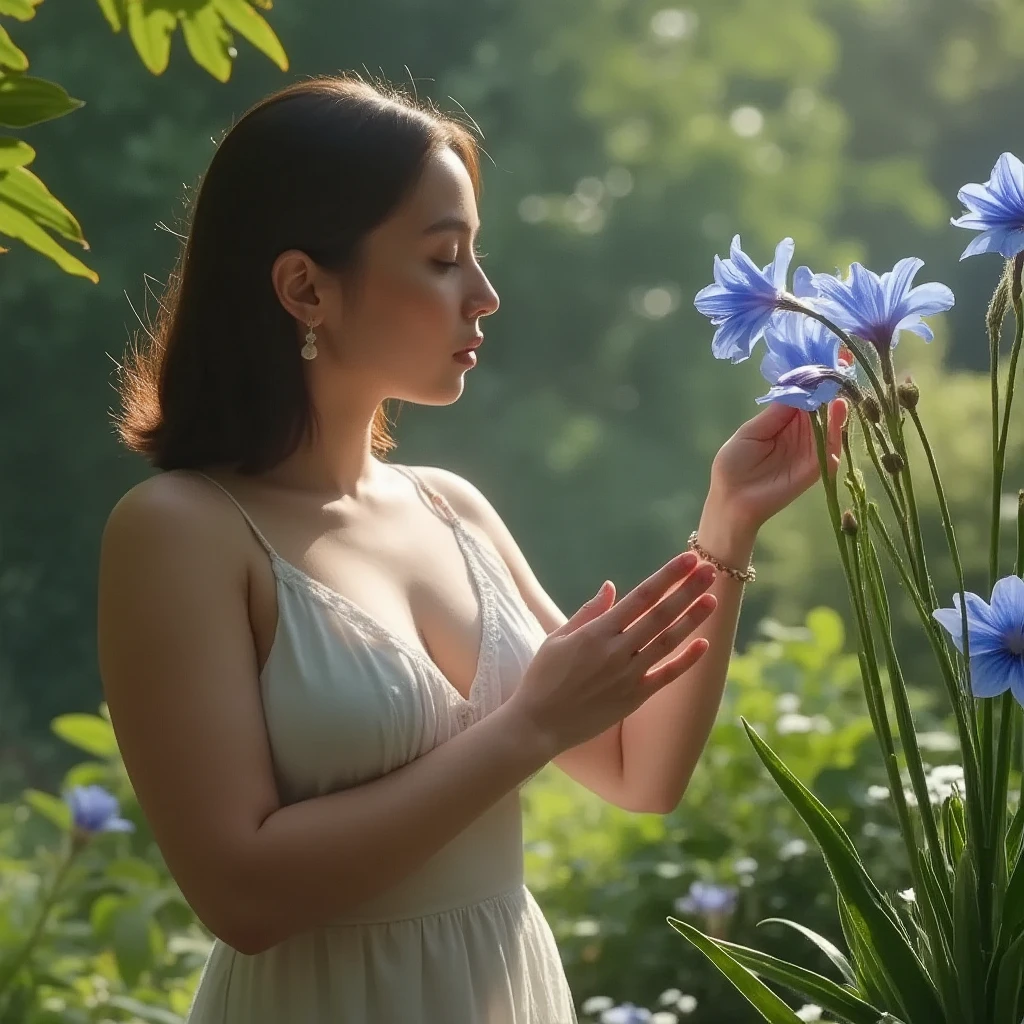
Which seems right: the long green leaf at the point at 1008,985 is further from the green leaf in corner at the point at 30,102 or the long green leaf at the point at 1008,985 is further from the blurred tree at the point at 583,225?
the blurred tree at the point at 583,225

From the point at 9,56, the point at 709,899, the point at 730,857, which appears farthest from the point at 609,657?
the point at 730,857

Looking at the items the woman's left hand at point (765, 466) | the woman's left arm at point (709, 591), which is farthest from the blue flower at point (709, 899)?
the woman's left hand at point (765, 466)

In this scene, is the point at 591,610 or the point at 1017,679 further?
the point at 591,610

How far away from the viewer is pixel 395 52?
373 centimetres

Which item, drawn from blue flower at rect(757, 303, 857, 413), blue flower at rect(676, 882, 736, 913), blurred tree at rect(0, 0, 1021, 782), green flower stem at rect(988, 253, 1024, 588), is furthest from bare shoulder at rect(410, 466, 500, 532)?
blurred tree at rect(0, 0, 1021, 782)

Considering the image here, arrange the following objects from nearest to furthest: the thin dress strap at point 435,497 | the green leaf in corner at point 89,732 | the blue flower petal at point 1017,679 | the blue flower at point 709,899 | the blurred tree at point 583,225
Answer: the blue flower petal at point 1017,679
the thin dress strap at point 435,497
the blue flower at point 709,899
the green leaf in corner at point 89,732
the blurred tree at point 583,225

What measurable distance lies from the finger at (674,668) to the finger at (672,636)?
0.05 ft

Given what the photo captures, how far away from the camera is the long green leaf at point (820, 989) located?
74cm

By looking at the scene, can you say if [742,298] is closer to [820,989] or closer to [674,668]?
[674,668]

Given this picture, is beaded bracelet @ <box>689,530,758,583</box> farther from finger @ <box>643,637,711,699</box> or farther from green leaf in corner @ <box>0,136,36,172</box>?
green leaf in corner @ <box>0,136,36,172</box>

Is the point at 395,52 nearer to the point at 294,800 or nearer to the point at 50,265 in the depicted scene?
the point at 50,265

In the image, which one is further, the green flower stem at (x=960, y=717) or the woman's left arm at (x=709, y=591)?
the woman's left arm at (x=709, y=591)

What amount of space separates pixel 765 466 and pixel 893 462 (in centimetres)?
28

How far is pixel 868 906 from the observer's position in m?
0.72
